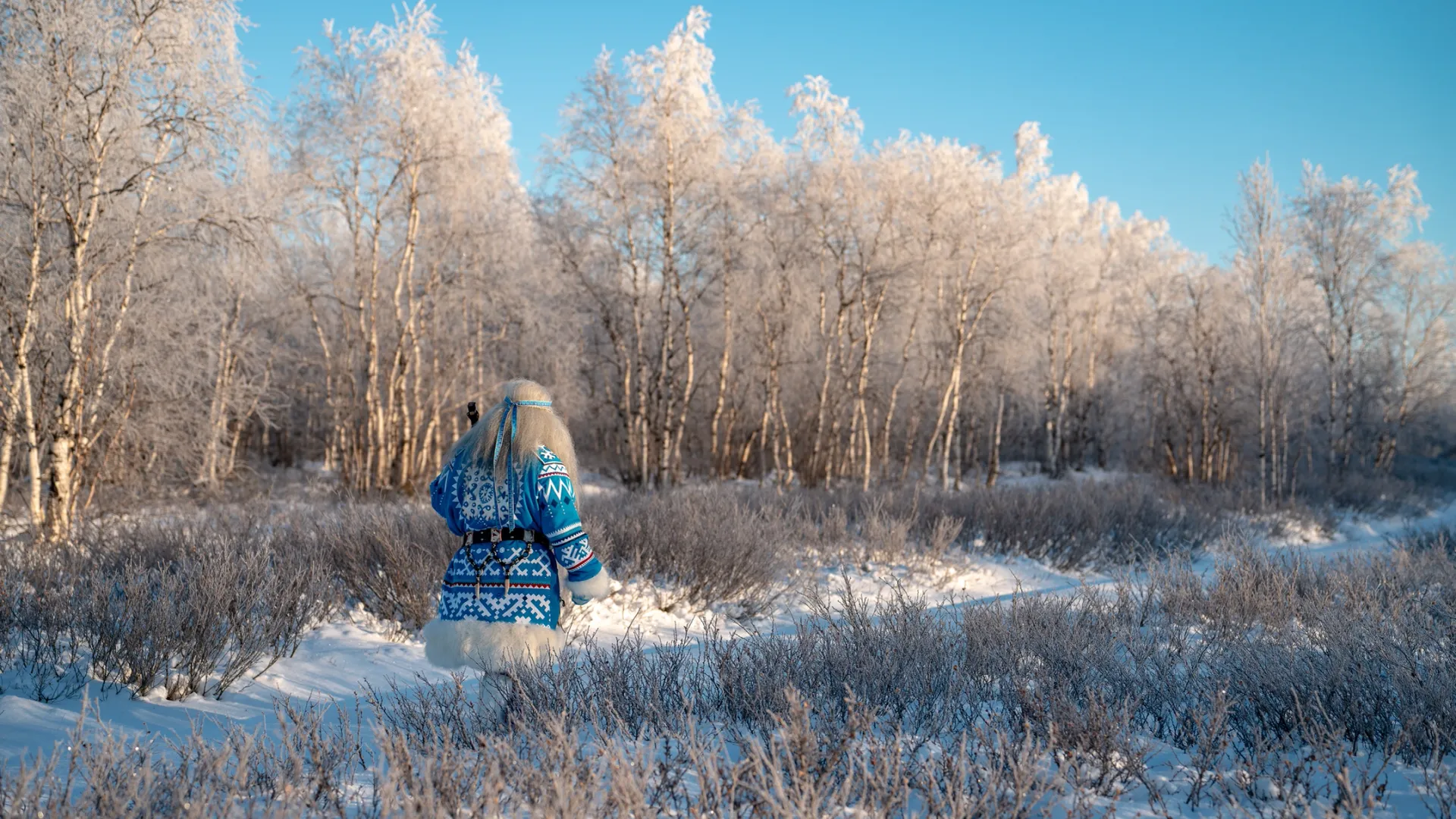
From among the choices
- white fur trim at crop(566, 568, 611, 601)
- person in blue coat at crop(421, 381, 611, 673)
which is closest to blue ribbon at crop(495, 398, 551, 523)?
person in blue coat at crop(421, 381, 611, 673)

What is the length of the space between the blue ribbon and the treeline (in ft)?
20.0

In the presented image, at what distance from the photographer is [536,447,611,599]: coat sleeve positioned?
3211 mm

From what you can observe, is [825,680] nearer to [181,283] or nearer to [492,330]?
[181,283]

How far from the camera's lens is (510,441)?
3.32 metres

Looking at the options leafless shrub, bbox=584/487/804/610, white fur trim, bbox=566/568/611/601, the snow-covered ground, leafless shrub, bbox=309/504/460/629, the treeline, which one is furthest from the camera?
the treeline

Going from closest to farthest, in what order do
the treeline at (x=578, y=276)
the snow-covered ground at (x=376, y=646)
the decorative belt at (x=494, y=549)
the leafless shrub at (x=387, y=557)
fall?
1. the decorative belt at (x=494, y=549)
2. the snow-covered ground at (x=376, y=646)
3. the leafless shrub at (x=387, y=557)
4. the treeline at (x=578, y=276)

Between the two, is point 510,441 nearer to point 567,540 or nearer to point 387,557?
point 567,540

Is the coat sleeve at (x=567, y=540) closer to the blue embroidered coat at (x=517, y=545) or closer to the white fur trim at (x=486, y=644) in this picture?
the blue embroidered coat at (x=517, y=545)

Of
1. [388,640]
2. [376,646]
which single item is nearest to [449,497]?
[376,646]

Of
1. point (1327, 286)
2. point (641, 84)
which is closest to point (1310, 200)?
point (1327, 286)

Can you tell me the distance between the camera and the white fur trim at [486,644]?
3266mm

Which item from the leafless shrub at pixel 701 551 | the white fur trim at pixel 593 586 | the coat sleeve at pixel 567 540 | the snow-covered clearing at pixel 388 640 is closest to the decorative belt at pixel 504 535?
the coat sleeve at pixel 567 540

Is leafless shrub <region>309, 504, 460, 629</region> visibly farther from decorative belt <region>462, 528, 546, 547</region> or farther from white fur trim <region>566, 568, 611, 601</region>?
white fur trim <region>566, 568, 611, 601</region>

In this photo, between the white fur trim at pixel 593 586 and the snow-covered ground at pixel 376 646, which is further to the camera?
the snow-covered ground at pixel 376 646
